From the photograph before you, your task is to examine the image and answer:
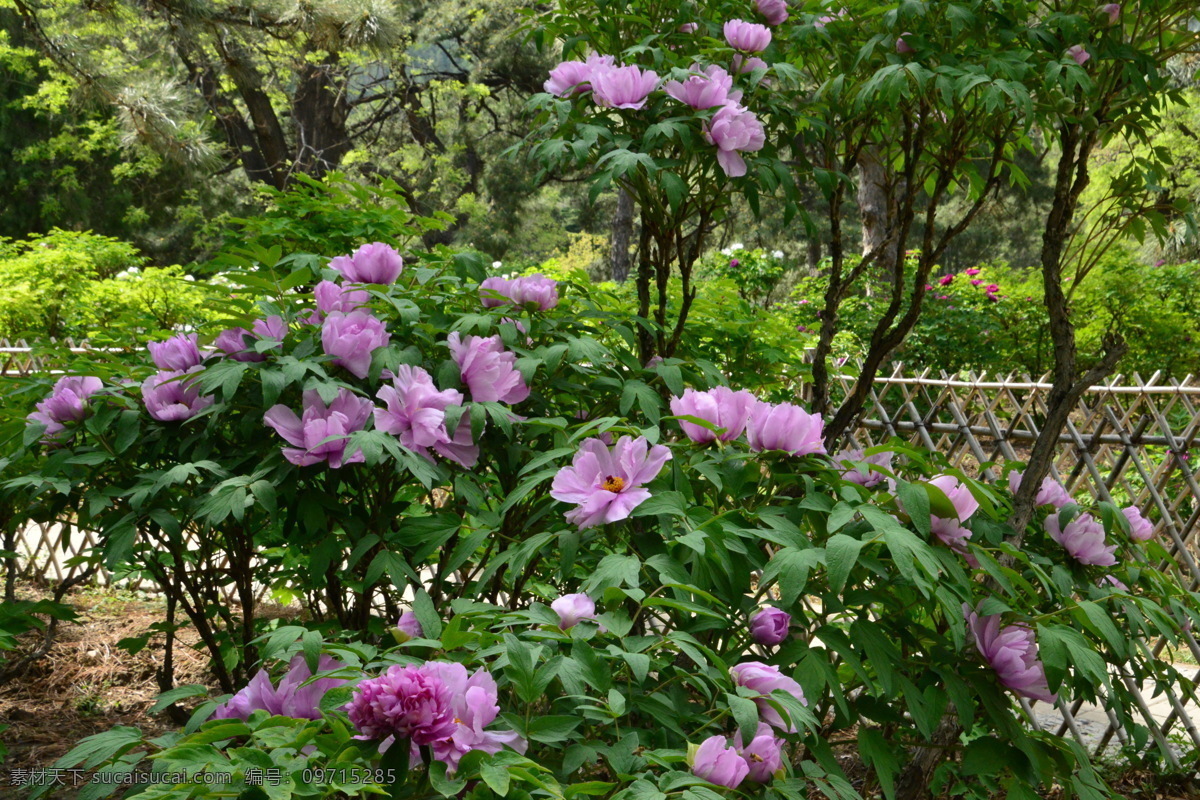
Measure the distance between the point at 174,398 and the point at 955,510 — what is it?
1211 mm

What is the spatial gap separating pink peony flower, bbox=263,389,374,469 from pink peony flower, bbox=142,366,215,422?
0.23 meters

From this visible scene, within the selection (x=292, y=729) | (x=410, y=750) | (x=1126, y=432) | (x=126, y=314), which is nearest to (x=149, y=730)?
(x=126, y=314)

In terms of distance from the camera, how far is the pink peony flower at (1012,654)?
4.42ft

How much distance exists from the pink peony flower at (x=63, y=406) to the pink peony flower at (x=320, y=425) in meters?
0.41

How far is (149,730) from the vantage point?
283 cm

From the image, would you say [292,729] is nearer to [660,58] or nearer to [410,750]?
[410,750]

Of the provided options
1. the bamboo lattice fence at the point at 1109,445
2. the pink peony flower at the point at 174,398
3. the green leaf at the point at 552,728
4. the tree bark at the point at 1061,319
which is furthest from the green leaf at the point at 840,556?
the bamboo lattice fence at the point at 1109,445

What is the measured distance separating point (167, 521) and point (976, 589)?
1.21m

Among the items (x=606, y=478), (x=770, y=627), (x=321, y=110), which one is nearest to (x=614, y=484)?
(x=606, y=478)

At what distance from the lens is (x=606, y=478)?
1281 mm

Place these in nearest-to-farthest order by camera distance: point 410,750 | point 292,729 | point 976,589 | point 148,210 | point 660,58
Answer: point 410,750 < point 292,729 < point 976,589 < point 660,58 < point 148,210

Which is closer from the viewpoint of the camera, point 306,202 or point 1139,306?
point 306,202

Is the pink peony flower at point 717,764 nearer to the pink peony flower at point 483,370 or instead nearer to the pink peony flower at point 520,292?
the pink peony flower at point 483,370

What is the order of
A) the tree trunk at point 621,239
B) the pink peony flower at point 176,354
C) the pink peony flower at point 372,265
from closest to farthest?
the pink peony flower at point 176,354
the pink peony flower at point 372,265
the tree trunk at point 621,239
